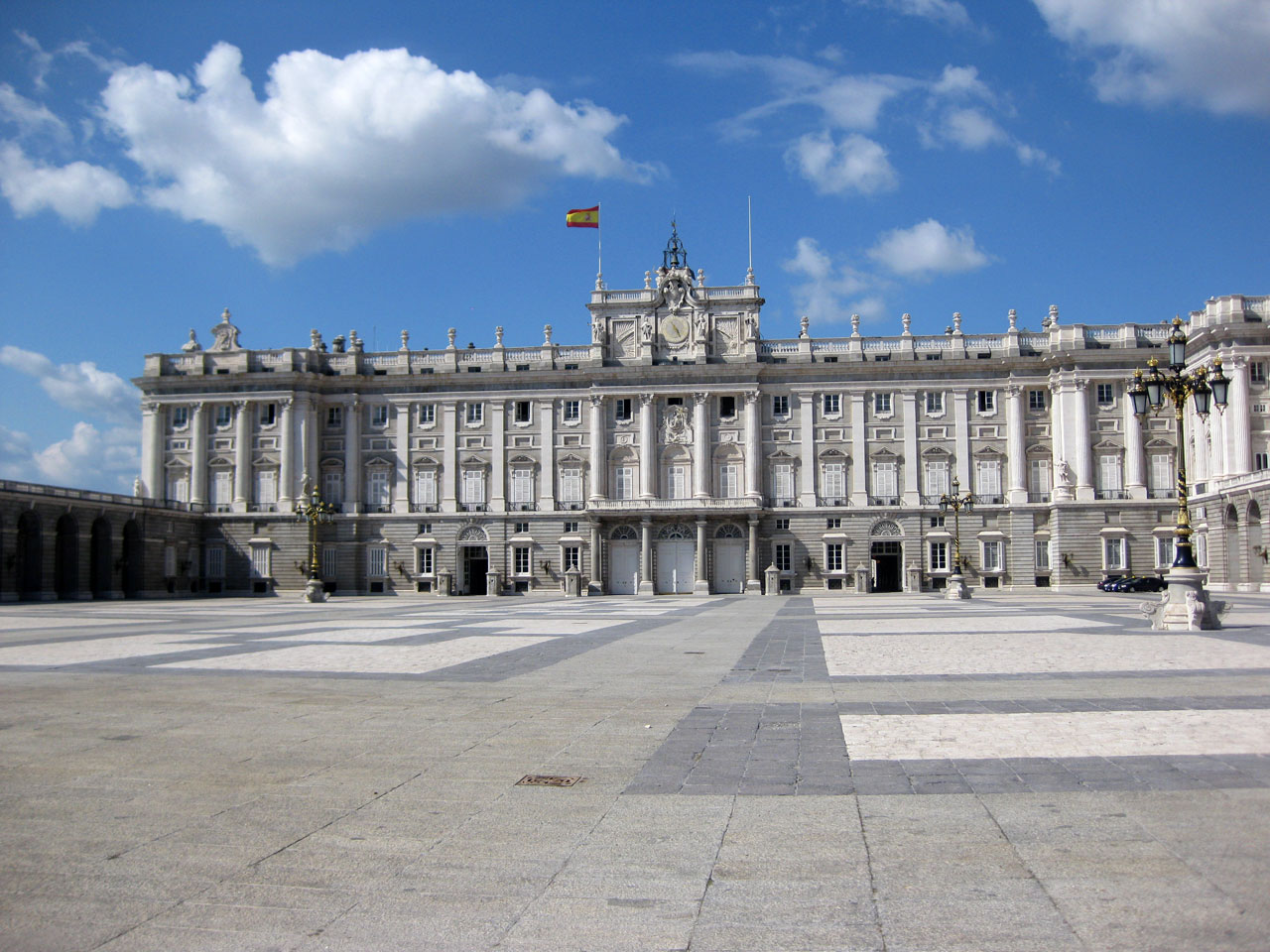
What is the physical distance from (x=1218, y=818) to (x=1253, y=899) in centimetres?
158

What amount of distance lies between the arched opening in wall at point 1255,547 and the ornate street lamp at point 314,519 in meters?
47.9

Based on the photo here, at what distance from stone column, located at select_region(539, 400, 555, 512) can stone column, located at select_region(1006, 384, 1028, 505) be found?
28930 millimetres

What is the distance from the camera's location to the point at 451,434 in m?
67.1

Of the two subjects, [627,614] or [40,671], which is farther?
[627,614]

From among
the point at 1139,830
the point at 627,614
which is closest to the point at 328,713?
the point at 1139,830

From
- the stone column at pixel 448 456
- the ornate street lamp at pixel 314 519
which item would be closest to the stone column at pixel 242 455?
the ornate street lamp at pixel 314 519

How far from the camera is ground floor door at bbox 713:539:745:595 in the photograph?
63.8 meters

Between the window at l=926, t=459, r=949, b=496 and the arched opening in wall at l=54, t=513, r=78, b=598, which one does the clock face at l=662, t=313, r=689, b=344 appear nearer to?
the window at l=926, t=459, r=949, b=496

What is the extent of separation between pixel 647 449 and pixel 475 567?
13999 millimetres

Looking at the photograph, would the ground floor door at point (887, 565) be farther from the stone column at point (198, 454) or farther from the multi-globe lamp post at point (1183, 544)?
the stone column at point (198, 454)

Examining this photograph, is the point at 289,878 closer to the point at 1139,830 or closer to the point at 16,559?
the point at 1139,830

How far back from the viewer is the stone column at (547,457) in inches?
2598

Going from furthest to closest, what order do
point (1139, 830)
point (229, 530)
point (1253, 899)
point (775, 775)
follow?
point (229, 530) < point (775, 775) < point (1139, 830) < point (1253, 899)

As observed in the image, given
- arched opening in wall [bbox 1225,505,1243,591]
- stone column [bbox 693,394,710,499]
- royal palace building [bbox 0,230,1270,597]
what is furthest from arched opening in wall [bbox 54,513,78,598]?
arched opening in wall [bbox 1225,505,1243,591]
